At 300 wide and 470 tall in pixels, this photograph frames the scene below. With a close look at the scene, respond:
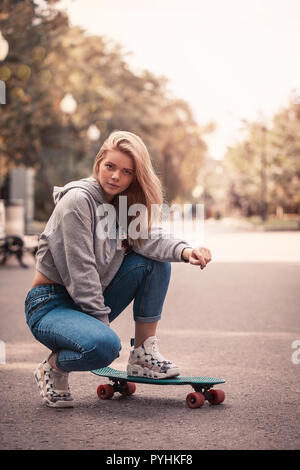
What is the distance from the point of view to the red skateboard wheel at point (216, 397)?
426 centimetres

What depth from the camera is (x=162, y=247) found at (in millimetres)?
4363

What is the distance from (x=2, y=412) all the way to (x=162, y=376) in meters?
0.87

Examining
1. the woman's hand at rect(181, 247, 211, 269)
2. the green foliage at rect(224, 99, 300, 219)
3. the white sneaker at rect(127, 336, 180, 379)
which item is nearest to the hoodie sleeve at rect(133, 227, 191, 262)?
the woman's hand at rect(181, 247, 211, 269)

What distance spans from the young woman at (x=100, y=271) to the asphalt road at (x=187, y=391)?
265mm

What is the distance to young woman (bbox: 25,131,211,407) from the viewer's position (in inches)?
161

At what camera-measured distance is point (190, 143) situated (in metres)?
52.8

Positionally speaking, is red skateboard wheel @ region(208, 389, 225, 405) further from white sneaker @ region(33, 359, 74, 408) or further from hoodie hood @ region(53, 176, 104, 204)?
hoodie hood @ region(53, 176, 104, 204)

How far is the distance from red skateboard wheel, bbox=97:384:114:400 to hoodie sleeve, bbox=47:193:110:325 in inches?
16.4

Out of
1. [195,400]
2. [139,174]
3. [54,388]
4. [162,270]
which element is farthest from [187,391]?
[139,174]

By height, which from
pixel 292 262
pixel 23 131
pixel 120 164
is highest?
pixel 23 131

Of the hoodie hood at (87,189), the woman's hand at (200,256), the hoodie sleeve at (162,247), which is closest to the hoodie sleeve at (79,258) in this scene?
the hoodie hood at (87,189)

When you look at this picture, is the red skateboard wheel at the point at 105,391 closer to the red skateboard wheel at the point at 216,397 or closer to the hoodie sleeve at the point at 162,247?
the red skateboard wheel at the point at 216,397
